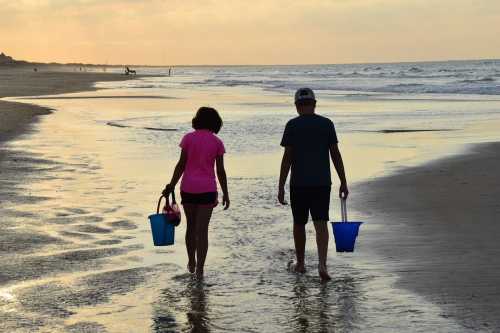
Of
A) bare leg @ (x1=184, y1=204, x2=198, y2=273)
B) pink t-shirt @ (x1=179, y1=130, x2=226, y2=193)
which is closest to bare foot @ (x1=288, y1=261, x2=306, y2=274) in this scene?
bare leg @ (x1=184, y1=204, x2=198, y2=273)

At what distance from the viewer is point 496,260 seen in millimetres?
7555

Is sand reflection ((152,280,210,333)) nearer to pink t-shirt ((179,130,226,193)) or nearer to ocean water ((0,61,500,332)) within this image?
ocean water ((0,61,500,332))

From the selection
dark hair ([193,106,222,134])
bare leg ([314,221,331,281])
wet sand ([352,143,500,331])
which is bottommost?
wet sand ([352,143,500,331])

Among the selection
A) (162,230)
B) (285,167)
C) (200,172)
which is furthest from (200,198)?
(285,167)

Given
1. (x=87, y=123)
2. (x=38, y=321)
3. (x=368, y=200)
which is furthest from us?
(x=87, y=123)

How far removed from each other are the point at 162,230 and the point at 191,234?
1.14 ft

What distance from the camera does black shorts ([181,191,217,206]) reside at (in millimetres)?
7203

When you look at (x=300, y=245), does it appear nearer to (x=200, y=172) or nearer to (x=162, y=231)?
(x=200, y=172)

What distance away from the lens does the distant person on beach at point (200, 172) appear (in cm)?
716

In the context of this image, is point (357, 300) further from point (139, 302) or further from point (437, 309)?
point (139, 302)

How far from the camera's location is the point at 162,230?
7617 millimetres

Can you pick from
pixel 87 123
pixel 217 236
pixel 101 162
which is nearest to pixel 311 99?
pixel 217 236

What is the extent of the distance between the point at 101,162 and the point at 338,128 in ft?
33.1

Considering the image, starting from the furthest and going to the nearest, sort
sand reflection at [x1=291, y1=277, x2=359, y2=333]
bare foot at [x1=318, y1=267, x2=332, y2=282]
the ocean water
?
bare foot at [x1=318, y1=267, x2=332, y2=282], the ocean water, sand reflection at [x1=291, y1=277, x2=359, y2=333]
